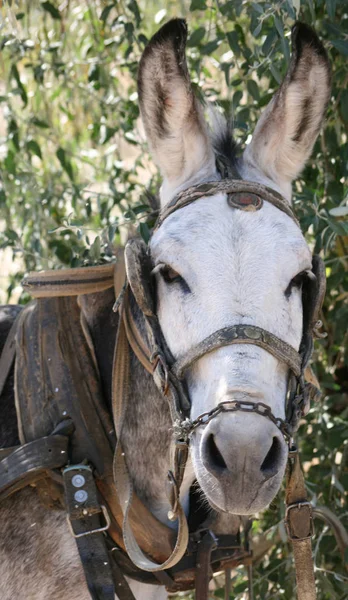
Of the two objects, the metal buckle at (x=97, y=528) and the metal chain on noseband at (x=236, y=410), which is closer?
the metal chain on noseband at (x=236, y=410)

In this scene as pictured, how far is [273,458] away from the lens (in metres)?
2.14

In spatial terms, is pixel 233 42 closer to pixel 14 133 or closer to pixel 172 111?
pixel 172 111

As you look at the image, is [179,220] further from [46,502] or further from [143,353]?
[46,502]

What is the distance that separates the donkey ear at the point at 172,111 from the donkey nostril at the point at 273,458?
0.94m

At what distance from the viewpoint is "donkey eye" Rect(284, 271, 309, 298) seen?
7.62ft

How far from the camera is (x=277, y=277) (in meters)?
2.27

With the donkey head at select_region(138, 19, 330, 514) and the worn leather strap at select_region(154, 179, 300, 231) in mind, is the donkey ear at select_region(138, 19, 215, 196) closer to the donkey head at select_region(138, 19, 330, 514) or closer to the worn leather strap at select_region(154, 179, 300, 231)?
the donkey head at select_region(138, 19, 330, 514)

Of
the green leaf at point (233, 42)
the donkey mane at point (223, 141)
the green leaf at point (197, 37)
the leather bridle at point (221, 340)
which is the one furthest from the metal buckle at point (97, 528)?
the green leaf at point (197, 37)

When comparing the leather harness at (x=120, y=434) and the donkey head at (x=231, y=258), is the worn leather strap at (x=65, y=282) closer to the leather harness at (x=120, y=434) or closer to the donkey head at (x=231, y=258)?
the leather harness at (x=120, y=434)

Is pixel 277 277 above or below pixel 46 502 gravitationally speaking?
above

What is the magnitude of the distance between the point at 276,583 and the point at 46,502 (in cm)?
159

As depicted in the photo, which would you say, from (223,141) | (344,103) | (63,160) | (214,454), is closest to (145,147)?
(63,160)

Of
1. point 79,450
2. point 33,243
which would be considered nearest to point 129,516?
point 79,450

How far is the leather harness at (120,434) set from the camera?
2.40m
